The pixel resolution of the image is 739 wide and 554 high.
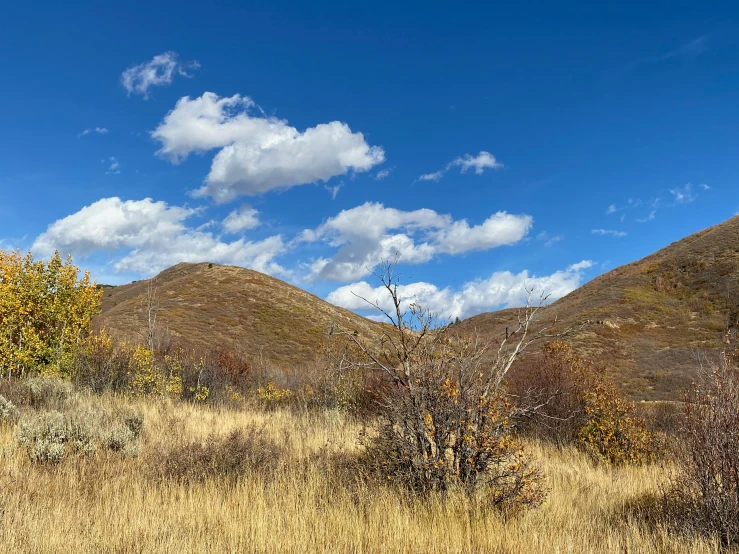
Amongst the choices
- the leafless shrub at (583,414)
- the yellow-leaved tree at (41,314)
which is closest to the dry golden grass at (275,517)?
the leafless shrub at (583,414)

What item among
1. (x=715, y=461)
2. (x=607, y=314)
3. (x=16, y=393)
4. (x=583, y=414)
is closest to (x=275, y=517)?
(x=715, y=461)

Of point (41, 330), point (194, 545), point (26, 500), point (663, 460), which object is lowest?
point (663, 460)

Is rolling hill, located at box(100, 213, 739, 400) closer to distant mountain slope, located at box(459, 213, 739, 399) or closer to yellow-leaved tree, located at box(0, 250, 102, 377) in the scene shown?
distant mountain slope, located at box(459, 213, 739, 399)

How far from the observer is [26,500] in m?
4.82

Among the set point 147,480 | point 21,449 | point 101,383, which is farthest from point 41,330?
point 147,480

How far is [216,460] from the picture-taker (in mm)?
6477

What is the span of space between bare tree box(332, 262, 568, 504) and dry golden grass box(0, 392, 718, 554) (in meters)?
0.34

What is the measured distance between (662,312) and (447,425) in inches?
1763

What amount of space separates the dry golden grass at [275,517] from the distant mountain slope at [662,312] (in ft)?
76.0

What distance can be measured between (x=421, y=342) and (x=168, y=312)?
48.3 m

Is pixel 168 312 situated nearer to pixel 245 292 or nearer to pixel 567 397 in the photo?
pixel 245 292

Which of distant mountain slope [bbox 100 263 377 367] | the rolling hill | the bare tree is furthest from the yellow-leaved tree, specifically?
distant mountain slope [bbox 100 263 377 367]

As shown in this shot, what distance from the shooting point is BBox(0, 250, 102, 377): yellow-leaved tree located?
572 inches

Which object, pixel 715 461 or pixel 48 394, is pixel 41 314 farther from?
pixel 715 461
